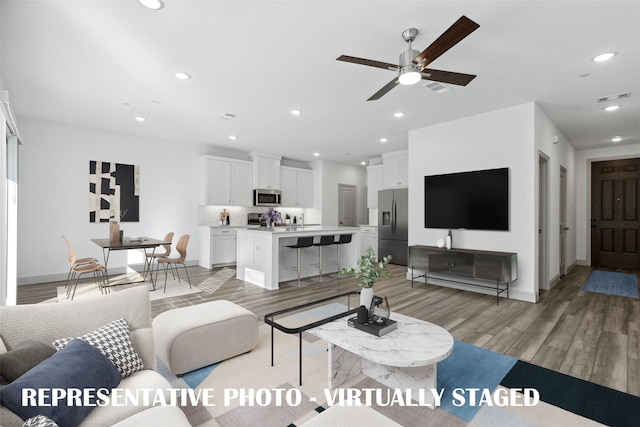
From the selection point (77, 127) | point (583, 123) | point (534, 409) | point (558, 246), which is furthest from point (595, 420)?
point (77, 127)

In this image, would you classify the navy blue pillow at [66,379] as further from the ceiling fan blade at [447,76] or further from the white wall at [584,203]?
the white wall at [584,203]

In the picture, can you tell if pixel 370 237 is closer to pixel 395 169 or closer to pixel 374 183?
pixel 374 183

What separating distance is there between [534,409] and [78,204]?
23.2ft

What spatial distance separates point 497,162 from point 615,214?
4.82 meters

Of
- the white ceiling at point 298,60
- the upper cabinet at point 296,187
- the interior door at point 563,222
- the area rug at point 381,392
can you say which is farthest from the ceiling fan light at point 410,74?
the upper cabinet at point 296,187

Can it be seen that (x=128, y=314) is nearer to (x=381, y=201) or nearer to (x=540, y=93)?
(x=540, y=93)

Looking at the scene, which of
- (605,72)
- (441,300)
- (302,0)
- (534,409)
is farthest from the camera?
(441,300)

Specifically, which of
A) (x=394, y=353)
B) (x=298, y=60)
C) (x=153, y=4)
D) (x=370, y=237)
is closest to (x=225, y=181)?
(x=370, y=237)

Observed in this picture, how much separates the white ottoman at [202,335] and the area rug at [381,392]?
0.32 feet

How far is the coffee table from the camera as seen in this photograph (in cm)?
183

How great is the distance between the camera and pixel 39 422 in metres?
1.06

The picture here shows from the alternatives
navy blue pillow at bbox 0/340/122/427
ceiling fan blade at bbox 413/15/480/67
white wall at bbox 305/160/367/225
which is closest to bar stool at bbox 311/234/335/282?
white wall at bbox 305/160/367/225

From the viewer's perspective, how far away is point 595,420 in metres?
1.87

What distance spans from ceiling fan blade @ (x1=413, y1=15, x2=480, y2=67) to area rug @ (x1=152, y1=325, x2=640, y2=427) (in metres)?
2.50
